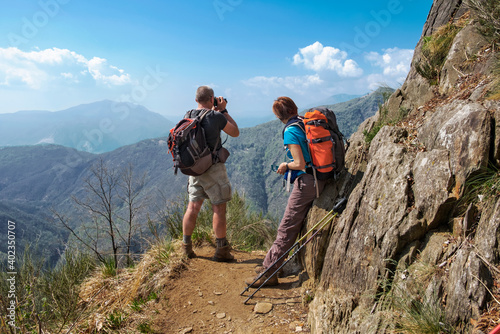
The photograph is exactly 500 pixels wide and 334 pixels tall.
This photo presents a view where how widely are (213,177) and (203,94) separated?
1398 millimetres

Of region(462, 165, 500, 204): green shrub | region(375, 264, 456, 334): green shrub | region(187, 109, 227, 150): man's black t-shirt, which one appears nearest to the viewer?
region(375, 264, 456, 334): green shrub

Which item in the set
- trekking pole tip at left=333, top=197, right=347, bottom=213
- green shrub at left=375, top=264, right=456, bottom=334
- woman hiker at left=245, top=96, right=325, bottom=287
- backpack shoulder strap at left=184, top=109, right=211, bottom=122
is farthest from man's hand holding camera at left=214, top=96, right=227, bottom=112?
green shrub at left=375, top=264, right=456, bottom=334

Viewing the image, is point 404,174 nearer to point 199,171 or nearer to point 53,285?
point 199,171

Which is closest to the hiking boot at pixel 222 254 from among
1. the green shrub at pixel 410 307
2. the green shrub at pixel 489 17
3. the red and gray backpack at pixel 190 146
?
the red and gray backpack at pixel 190 146

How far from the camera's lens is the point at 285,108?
4199mm

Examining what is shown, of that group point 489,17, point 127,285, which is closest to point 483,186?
point 489,17

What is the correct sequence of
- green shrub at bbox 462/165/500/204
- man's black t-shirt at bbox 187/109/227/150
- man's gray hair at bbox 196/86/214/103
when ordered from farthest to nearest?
man's gray hair at bbox 196/86/214/103, man's black t-shirt at bbox 187/109/227/150, green shrub at bbox 462/165/500/204

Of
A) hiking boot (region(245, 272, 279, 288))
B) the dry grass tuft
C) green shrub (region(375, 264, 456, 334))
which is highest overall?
green shrub (region(375, 264, 456, 334))

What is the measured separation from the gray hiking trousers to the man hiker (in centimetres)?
114

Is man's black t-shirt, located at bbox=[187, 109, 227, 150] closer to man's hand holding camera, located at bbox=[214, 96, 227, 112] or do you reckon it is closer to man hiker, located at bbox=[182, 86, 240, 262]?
man hiker, located at bbox=[182, 86, 240, 262]

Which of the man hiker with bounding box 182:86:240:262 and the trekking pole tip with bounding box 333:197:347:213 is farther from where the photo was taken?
the man hiker with bounding box 182:86:240:262

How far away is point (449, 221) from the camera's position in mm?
2770

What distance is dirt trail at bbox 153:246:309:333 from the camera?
3.79 meters

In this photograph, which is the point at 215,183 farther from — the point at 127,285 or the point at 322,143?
the point at 127,285
